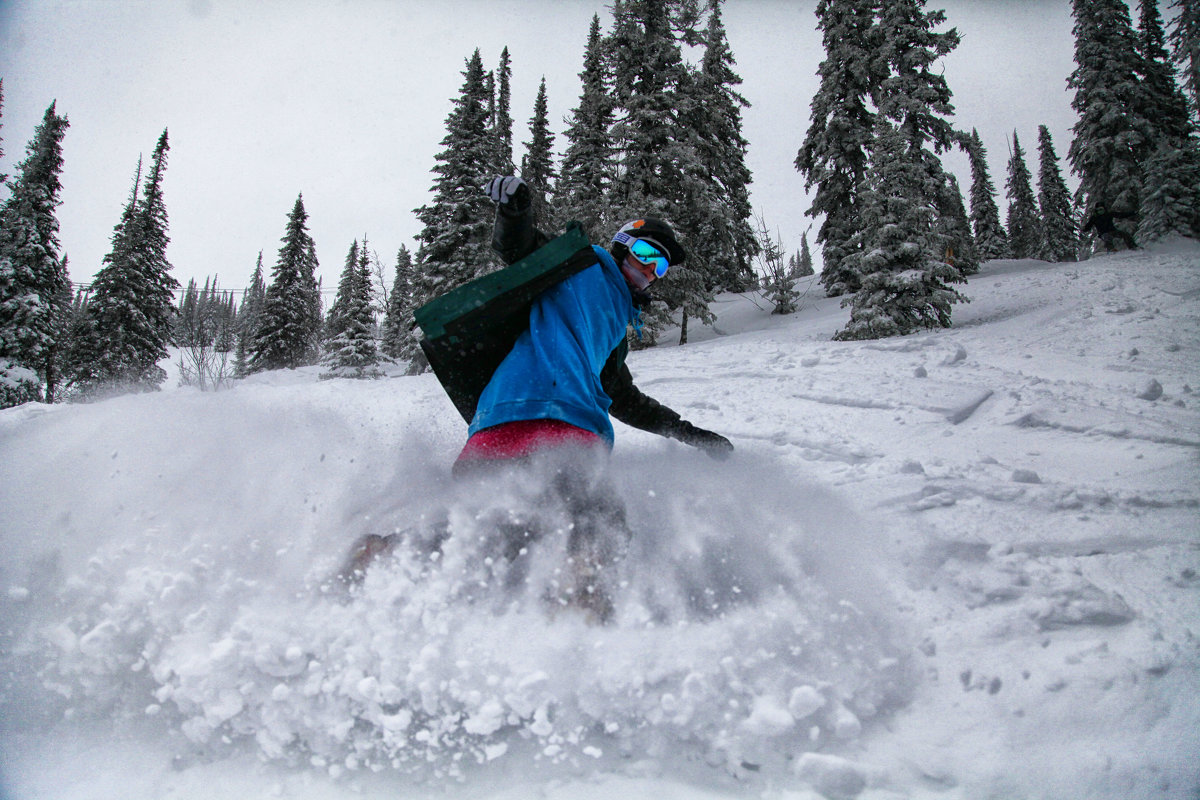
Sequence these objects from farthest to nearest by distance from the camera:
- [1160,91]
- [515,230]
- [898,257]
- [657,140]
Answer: [1160,91], [657,140], [898,257], [515,230]

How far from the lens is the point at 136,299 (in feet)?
81.5

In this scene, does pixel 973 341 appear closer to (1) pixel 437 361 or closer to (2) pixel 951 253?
(1) pixel 437 361

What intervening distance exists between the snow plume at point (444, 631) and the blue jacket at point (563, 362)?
10.4 inches

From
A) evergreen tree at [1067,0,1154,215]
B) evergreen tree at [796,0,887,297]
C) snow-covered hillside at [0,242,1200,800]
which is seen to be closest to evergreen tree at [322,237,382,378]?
evergreen tree at [796,0,887,297]

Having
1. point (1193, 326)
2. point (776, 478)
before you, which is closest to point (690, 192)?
point (1193, 326)

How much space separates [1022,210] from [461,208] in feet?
150

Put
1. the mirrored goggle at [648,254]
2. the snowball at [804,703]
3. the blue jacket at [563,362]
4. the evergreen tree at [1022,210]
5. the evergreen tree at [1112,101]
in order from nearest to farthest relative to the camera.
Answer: the snowball at [804,703], the blue jacket at [563,362], the mirrored goggle at [648,254], the evergreen tree at [1112,101], the evergreen tree at [1022,210]

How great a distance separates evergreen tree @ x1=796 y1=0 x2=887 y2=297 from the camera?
789 inches

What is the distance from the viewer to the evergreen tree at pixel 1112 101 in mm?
23219

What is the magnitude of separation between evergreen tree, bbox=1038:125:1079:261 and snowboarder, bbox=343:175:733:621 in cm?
4529

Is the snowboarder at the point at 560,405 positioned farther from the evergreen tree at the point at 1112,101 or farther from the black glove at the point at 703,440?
the evergreen tree at the point at 1112,101

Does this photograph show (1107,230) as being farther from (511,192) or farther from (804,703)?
(804,703)

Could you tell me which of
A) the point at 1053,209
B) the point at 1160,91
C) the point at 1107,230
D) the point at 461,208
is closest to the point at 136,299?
the point at 461,208

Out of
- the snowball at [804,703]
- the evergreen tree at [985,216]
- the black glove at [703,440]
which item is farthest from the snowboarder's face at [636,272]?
the evergreen tree at [985,216]
